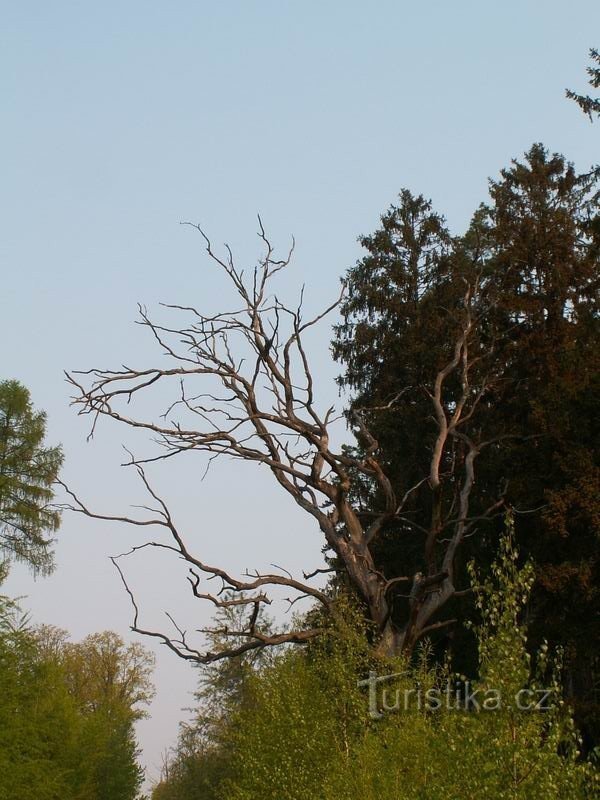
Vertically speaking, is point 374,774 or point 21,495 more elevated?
point 21,495

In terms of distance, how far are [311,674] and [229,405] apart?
7.14m

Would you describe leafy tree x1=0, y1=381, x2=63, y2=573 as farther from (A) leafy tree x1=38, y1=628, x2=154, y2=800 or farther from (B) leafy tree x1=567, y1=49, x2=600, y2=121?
(B) leafy tree x1=567, y1=49, x2=600, y2=121

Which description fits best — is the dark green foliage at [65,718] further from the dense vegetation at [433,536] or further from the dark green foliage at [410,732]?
the dark green foliage at [410,732]

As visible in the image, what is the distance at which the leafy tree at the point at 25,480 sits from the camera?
1666 inches

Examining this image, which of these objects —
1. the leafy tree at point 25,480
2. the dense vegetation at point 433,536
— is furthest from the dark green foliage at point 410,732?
the leafy tree at point 25,480

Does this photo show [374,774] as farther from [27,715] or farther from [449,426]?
[27,715]

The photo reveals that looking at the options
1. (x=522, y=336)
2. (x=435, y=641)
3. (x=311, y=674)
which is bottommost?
(x=311, y=674)

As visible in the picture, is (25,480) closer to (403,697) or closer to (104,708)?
(104,708)

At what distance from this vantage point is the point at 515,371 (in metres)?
30.0

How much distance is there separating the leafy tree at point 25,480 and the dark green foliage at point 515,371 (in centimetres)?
1425

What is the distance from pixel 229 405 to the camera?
26703 mm

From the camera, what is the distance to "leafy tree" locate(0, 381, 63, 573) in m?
42.3

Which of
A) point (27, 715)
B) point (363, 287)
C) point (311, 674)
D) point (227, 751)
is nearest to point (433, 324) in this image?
point (363, 287)

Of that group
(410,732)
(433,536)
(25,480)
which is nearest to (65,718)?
(25,480)
